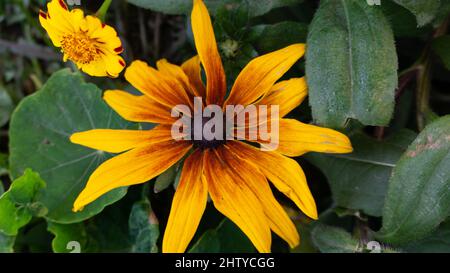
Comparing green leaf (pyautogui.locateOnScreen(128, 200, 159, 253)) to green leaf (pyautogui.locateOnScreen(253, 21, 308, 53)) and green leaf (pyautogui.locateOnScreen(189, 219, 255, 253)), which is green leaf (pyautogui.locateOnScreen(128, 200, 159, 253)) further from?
green leaf (pyautogui.locateOnScreen(253, 21, 308, 53))

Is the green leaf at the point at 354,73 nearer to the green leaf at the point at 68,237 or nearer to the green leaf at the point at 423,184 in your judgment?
the green leaf at the point at 423,184

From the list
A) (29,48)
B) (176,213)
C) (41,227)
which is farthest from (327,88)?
(29,48)

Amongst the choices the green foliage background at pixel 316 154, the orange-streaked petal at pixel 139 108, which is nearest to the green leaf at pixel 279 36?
the green foliage background at pixel 316 154

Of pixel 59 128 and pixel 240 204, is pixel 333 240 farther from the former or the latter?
pixel 59 128

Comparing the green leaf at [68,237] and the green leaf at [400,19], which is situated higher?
the green leaf at [400,19]

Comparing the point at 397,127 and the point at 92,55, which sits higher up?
the point at 92,55

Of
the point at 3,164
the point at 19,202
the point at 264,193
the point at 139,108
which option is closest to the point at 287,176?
the point at 264,193
